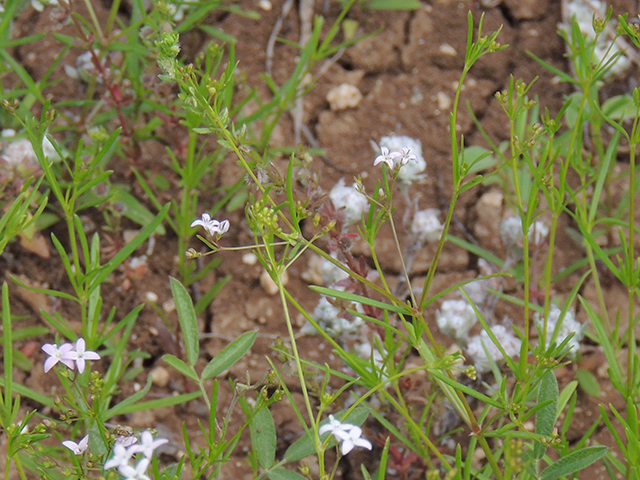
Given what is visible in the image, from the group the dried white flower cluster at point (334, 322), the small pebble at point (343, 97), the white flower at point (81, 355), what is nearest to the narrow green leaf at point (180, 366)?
the white flower at point (81, 355)

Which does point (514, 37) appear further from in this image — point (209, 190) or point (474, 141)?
point (209, 190)

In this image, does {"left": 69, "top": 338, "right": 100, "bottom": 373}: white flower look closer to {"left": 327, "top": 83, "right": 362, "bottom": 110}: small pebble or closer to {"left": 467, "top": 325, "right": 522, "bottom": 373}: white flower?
{"left": 467, "top": 325, "right": 522, "bottom": 373}: white flower

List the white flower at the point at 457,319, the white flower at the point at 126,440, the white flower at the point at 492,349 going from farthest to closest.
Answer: the white flower at the point at 457,319
the white flower at the point at 492,349
the white flower at the point at 126,440

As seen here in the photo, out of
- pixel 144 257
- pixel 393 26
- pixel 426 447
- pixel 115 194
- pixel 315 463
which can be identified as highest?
pixel 393 26

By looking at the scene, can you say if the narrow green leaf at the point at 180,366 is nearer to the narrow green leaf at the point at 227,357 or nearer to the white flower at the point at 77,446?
the narrow green leaf at the point at 227,357

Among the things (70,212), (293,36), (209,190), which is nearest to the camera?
(70,212)

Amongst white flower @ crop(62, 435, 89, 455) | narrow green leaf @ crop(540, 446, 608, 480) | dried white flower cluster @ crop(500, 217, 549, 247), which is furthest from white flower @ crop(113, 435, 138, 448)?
dried white flower cluster @ crop(500, 217, 549, 247)

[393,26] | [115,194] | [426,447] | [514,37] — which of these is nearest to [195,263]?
[115,194]
